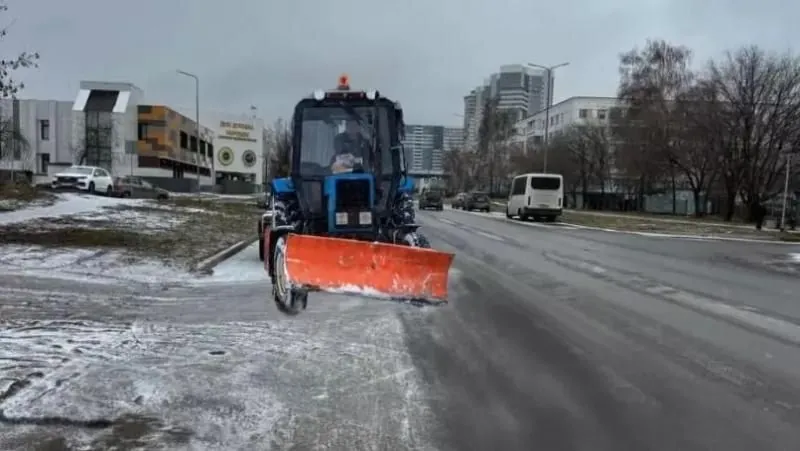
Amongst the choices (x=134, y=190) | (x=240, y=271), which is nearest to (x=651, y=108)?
(x=134, y=190)

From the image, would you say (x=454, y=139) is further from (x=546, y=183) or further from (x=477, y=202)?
(x=546, y=183)

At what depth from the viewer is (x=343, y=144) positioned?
33.0 feet

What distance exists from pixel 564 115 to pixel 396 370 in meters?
115

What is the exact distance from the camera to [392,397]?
5.47m

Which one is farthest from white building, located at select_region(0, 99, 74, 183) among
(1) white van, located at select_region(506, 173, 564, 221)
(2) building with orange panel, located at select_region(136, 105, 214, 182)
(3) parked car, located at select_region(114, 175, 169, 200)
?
(1) white van, located at select_region(506, 173, 564, 221)

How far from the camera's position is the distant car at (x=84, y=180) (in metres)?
38.9

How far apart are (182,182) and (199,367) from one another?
7293 cm

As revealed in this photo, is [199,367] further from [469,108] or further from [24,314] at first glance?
[469,108]

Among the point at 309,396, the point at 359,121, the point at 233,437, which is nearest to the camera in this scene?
the point at 233,437

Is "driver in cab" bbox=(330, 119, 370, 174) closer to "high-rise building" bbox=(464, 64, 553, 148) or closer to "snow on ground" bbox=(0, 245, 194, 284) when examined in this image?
"snow on ground" bbox=(0, 245, 194, 284)

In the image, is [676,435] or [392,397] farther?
[392,397]

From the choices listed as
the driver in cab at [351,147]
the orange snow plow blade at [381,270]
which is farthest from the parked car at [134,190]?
the orange snow plow blade at [381,270]

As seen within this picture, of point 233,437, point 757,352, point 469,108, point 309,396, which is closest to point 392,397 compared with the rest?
point 309,396

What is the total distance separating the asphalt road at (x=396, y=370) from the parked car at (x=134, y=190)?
35.1 metres
